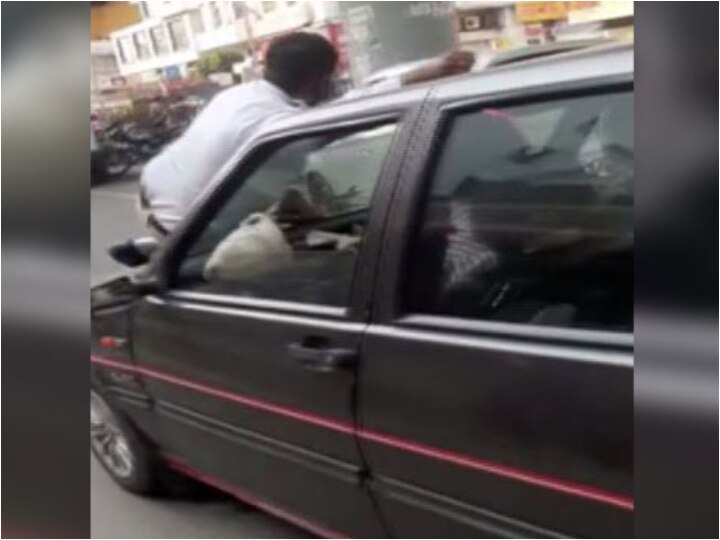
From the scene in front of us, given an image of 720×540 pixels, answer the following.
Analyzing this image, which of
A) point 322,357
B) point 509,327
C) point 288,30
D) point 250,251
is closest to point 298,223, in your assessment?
point 250,251

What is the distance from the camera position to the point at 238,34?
5.39 feet

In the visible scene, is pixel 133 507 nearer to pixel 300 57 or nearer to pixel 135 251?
pixel 135 251

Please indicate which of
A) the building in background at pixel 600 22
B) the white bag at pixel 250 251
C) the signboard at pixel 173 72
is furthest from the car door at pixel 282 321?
the building in background at pixel 600 22

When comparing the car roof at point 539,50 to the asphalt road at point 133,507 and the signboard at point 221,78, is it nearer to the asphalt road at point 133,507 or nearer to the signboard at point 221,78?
the signboard at point 221,78

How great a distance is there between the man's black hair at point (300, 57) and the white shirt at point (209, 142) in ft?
0.16

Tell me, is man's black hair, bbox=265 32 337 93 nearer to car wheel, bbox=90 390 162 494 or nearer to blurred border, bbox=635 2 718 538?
blurred border, bbox=635 2 718 538

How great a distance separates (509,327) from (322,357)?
1.23 feet

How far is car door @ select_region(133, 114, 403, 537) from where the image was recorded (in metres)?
1.77

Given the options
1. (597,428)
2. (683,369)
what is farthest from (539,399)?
(683,369)

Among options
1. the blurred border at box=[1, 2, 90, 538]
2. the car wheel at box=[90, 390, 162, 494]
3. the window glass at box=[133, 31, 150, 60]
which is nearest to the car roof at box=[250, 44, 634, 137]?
the window glass at box=[133, 31, 150, 60]

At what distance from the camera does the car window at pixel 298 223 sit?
1.77 m

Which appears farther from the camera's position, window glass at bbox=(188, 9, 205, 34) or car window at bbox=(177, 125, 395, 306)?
car window at bbox=(177, 125, 395, 306)

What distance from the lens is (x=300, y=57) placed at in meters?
1.66

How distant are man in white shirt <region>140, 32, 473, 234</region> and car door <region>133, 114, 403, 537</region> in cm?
5
